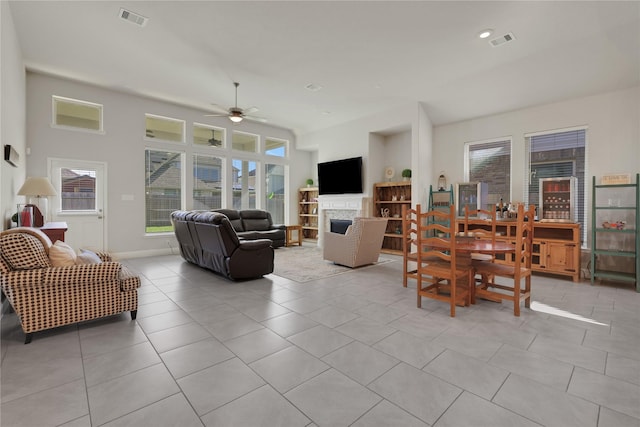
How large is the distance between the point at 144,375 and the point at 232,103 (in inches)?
242

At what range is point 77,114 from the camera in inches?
237

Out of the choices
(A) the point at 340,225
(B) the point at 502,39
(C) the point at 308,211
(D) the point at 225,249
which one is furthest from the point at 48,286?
(C) the point at 308,211

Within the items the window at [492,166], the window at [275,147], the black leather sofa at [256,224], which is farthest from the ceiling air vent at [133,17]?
the window at [492,166]

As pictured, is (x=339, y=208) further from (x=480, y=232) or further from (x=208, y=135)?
(x=480, y=232)

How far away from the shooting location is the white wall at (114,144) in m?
5.50

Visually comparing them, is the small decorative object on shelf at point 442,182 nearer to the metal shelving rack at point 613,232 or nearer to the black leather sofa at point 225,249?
the metal shelving rack at point 613,232

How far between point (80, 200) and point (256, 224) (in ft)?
12.5

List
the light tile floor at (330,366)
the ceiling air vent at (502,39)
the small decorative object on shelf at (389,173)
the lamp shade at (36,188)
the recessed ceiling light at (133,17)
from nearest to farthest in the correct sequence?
the light tile floor at (330,366) → the recessed ceiling light at (133,17) → the ceiling air vent at (502,39) → the lamp shade at (36,188) → the small decorative object on shelf at (389,173)

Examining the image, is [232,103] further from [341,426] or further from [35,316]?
[341,426]

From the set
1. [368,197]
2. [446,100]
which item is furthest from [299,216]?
[446,100]

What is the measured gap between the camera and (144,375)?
201 centimetres

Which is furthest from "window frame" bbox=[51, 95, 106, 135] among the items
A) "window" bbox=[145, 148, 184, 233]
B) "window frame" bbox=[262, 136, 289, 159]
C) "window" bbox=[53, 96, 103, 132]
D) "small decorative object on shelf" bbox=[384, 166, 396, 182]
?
"small decorative object on shelf" bbox=[384, 166, 396, 182]

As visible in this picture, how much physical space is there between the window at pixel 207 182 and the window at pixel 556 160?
23.7 feet

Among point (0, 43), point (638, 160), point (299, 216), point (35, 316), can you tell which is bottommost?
point (35, 316)
